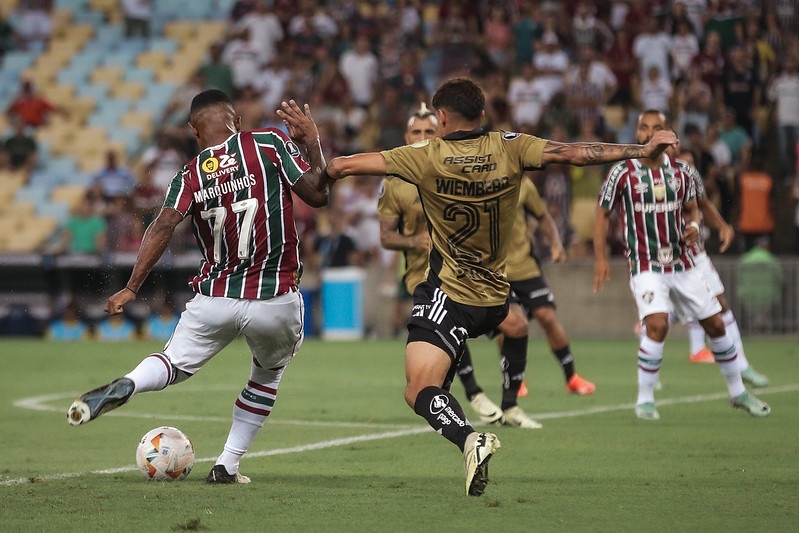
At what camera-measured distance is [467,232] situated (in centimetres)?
707

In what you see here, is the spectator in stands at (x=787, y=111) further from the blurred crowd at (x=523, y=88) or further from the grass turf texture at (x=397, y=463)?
the grass turf texture at (x=397, y=463)

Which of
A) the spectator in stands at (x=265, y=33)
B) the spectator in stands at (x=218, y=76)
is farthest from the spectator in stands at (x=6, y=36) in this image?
the spectator in stands at (x=265, y=33)

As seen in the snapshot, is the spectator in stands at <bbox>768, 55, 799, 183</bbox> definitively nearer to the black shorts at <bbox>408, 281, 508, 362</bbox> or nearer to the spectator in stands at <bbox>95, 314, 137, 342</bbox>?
the spectator in stands at <bbox>95, 314, 137, 342</bbox>

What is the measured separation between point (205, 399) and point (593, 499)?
6329 mm

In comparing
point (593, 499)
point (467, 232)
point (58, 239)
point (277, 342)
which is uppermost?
point (467, 232)

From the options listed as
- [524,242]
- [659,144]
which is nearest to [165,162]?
[524,242]

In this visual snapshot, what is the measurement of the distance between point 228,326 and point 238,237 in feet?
1.50

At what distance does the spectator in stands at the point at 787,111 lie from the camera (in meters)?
20.3

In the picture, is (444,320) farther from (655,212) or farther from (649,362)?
(655,212)

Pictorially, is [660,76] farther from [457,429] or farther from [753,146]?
[457,429]

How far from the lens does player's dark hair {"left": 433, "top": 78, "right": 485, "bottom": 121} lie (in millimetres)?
6984

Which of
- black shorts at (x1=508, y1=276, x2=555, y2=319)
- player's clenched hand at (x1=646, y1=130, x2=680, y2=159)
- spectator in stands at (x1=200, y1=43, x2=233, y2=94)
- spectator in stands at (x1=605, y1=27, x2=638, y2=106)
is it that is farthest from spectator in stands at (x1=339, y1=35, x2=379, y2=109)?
player's clenched hand at (x1=646, y1=130, x2=680, y2=159)

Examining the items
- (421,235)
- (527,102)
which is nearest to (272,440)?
(421,235)

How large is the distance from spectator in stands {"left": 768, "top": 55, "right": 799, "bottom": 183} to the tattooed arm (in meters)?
14.3
